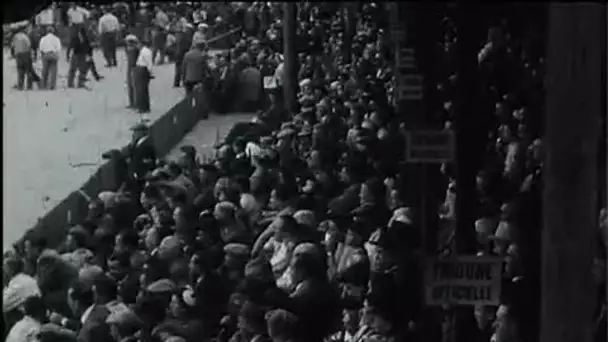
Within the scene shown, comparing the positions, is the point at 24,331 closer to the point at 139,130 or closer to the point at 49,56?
the point at 139,130

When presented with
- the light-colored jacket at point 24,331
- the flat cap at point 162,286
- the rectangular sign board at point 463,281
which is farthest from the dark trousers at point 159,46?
the rectangular sign board at point 463,281

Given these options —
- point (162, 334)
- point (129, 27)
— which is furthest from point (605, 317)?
point (129, 27)

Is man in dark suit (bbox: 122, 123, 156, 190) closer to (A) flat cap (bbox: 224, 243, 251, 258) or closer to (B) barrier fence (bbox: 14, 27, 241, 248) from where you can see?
(B) barrier fence (bbox: 14, 27, 241, 248)

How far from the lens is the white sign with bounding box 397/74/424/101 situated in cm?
446

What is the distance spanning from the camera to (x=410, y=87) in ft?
14.7

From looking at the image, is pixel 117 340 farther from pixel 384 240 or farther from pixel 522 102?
pixel 522 102

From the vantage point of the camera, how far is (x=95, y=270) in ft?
15.7

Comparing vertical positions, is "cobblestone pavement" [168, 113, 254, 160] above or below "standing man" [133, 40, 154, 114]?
below

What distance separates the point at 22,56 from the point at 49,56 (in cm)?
19

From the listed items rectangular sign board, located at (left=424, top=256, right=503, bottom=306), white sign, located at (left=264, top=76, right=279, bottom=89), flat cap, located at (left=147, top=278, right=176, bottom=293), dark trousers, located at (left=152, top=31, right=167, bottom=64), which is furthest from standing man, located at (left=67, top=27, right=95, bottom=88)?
rectangular sign board, located at (left=424, top=256, right=503, bottom=306)

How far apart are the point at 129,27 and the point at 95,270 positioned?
2.92 ft

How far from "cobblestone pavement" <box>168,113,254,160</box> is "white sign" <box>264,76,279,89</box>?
16 centimetres

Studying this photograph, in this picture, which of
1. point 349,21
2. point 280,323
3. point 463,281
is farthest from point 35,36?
point 463,281

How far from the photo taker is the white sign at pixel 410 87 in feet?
14.6
